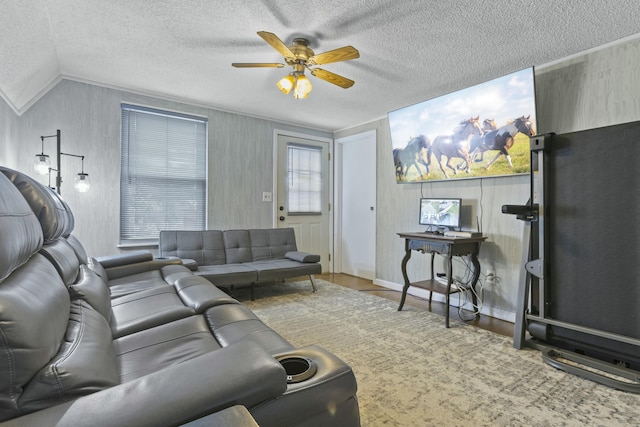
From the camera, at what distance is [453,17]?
6.84 ft

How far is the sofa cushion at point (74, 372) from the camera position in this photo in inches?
25.9

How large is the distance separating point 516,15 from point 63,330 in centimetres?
289

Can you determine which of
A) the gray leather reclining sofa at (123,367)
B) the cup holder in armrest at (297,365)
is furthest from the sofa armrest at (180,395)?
the cup holder in armrest at (297,365)

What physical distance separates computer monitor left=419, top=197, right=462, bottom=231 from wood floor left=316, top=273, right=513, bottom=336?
33.4 inches

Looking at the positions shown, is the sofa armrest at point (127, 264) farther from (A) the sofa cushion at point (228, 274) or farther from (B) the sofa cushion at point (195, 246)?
(B) the sofa cushion at point (195, 246)

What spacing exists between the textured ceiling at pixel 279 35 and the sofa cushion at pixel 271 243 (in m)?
1.81

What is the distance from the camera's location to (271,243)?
4.09m

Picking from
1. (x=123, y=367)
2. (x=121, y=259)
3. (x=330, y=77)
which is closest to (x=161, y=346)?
(x=123, y=367)

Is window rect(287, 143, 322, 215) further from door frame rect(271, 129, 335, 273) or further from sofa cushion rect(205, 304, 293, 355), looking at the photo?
sofa cushion rect(205, 304, 293, 355)

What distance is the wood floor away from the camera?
9.22 ft

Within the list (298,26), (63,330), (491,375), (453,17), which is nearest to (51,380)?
(63,330)

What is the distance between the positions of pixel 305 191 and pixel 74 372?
4206mm

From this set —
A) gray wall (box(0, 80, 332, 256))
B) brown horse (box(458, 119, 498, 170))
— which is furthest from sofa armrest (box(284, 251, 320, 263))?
brown horse (box(458, 119, 498, 170))

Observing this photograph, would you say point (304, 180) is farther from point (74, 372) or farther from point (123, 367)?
point (74, 372)
